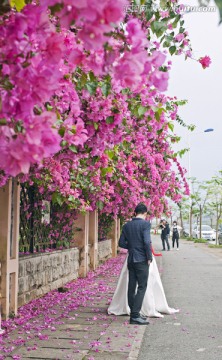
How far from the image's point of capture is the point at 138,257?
26.5 ft

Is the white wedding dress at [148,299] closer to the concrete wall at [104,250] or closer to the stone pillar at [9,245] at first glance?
the stone pillar at [9,245]

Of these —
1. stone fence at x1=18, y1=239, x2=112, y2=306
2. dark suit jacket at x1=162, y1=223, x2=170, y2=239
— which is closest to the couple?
stone fence at x1=18, y1=239, x2=112, y2=306

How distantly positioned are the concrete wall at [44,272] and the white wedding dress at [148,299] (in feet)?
4.91

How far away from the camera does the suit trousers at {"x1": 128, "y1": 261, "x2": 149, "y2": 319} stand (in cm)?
793

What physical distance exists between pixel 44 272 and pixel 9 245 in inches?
103

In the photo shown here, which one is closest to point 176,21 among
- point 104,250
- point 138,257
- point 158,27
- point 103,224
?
point 158,27

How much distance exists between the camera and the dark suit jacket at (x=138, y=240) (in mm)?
8023

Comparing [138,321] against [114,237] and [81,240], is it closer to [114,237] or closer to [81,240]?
[81,240]

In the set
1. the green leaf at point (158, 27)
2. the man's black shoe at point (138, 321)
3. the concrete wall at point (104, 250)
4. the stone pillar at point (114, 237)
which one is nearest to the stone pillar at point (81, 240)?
the concrete wall at point (104, 250)

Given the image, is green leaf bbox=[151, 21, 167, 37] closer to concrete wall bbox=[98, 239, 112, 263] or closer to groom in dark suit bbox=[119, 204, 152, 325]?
groom in dark suit bbox=[119, 204, 152, 325]

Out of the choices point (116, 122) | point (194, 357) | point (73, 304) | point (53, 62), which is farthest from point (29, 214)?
point (53, 62)

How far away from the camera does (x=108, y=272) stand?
16.0 metres

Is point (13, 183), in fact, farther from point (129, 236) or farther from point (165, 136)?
point (165, 136)

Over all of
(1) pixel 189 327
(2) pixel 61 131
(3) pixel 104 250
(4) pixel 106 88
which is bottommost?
(1) pixel 189 327
